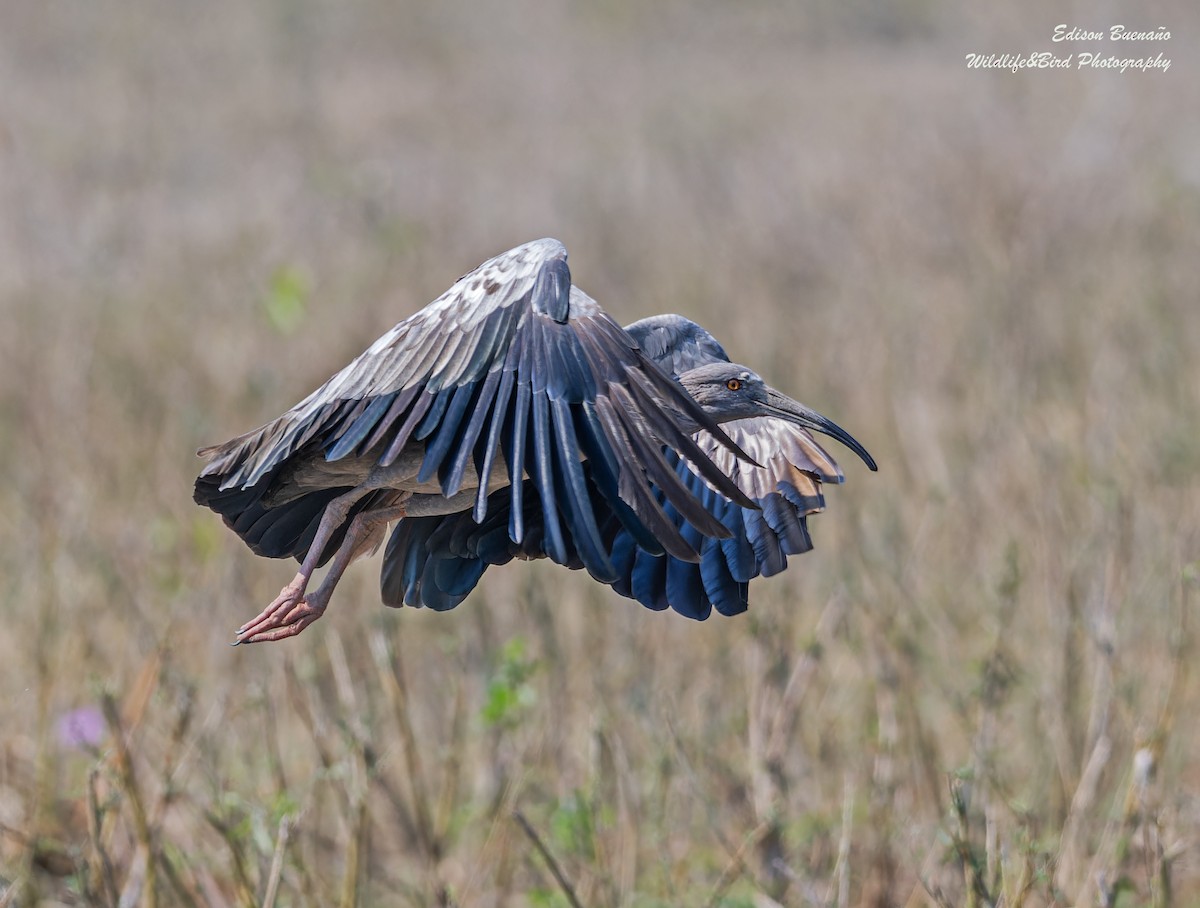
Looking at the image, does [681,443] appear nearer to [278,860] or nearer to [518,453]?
[518,453]

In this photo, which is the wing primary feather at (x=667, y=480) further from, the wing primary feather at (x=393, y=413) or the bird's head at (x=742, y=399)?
the bird's head at (x=742, y=399)

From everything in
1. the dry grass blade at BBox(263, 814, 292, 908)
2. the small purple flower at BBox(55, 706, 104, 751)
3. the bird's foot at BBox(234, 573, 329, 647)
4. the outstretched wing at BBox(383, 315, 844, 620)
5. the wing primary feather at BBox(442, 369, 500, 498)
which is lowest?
the dry grass blade at BBox(263, 814, 292, 908)

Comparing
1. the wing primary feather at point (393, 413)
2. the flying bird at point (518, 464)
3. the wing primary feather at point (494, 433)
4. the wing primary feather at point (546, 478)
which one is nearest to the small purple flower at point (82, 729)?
the flying bird at point (518, 464)

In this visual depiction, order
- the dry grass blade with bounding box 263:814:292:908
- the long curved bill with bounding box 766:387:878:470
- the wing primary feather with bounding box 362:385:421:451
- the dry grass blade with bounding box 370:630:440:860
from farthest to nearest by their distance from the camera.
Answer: the dry grass blade with bounding box 370:630:440:860 < the long curved bill with bounding box 766:387:878:470 < the dry grass blade with bounding box 263:814:292:908 < the wing primary feather with bounding box 362:385:421:451

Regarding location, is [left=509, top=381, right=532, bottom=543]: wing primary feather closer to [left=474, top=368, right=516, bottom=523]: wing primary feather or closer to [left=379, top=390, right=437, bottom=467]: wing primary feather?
[left=474, top=368, right=516, bottom=523]: wing primary feather

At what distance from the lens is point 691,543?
385 centimetres

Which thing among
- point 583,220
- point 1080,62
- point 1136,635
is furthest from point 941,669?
point 1080,62

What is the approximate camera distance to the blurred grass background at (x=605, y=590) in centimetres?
496

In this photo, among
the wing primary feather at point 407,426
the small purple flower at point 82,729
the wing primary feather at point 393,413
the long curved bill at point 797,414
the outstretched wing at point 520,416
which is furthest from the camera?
the small purple flower at point 82,729

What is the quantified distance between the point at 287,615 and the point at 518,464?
76 cm

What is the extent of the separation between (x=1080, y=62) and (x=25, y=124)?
1102cm

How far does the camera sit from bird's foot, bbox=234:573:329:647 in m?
3.53

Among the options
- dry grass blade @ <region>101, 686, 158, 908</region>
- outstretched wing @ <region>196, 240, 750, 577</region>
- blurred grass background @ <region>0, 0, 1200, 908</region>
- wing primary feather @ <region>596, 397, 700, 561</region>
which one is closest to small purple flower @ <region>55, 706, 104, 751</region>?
blurred grass background @ <region>0, 0, 1200, 908</region>

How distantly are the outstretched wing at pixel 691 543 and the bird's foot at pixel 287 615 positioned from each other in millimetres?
329
